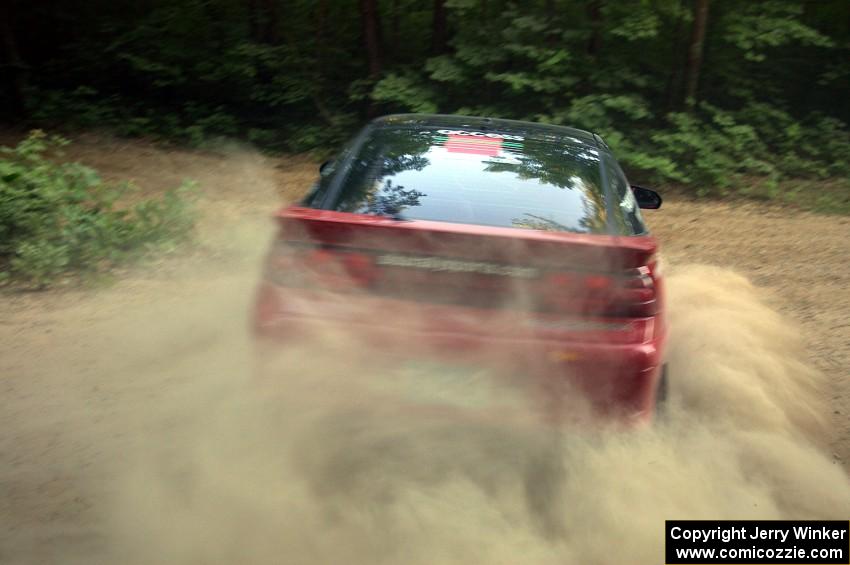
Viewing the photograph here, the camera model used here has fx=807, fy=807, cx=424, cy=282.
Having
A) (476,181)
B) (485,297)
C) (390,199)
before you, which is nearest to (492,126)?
(476,181)

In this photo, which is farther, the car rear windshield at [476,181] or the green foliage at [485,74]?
the green foliage at [485,74]

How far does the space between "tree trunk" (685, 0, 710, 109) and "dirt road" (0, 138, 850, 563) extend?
227 cm

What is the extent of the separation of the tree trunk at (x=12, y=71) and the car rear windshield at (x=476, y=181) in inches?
454

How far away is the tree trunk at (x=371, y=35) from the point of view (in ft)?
46.9

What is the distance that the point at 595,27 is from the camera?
12.4 metres

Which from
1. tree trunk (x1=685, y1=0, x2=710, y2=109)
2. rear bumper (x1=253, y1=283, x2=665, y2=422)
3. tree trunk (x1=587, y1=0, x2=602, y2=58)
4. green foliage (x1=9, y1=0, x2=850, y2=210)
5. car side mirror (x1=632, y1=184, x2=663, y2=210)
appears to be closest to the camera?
rear bumper (x1=253, y1=283, x2=665, y2=422)

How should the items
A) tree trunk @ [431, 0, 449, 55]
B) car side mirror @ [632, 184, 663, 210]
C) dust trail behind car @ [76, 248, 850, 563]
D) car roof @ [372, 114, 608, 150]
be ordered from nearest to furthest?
dust trail behind car @ [76, 248, 850, 563] → car roof @ [372, 114, 608, 150] → car side mirror @ [632, 184, 663, 210] → tree trunk @ [431, 0, 449, 55]

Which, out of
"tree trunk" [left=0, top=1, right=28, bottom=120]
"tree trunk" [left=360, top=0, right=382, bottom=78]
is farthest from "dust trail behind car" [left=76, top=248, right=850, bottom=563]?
"tree trunk" [left=0, top=1, right=28, bottom=120]

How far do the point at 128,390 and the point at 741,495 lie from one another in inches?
137

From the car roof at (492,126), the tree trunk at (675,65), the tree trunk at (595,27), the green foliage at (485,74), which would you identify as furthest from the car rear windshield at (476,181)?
the tree trunk at (675,65)

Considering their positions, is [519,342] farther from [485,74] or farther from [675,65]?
[675,65]

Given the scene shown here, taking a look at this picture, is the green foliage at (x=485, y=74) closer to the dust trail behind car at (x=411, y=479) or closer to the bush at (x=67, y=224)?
the bush at (x=67, y=224)

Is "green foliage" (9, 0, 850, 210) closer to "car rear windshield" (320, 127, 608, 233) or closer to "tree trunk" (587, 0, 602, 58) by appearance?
"tree trunk" (587, 0, 602, 58)

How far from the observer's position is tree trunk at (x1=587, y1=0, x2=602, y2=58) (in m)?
12.4
